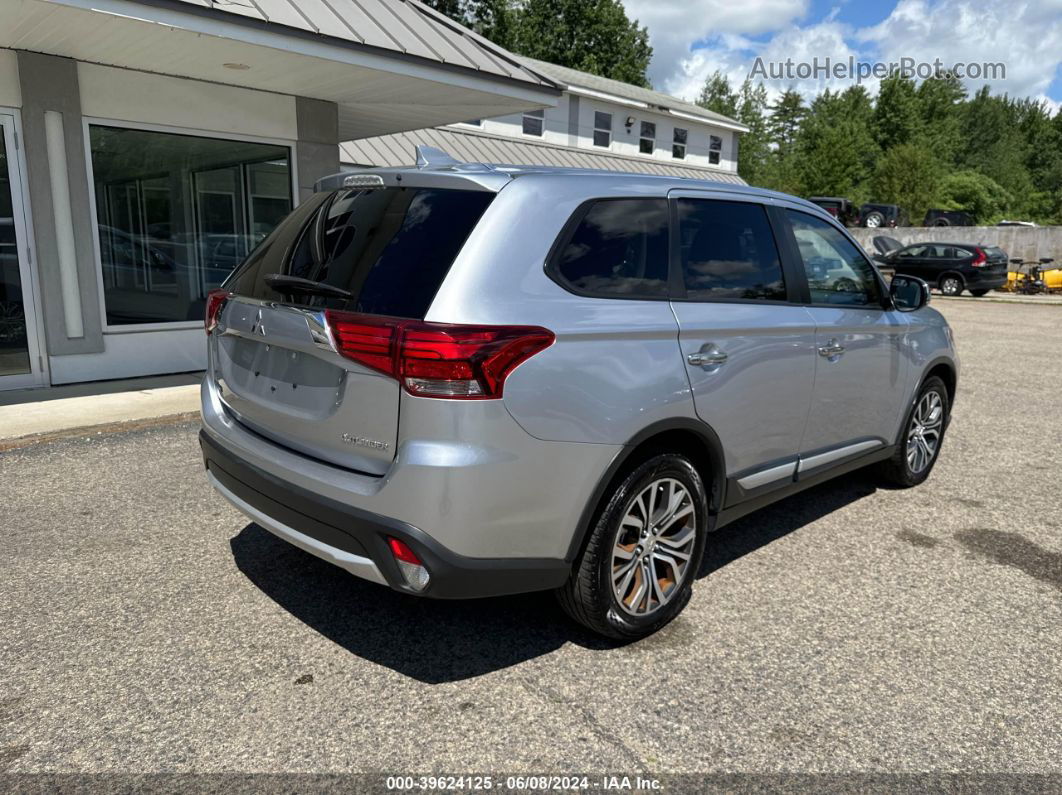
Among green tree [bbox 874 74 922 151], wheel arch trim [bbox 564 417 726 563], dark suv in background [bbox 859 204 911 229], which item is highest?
green tree [bbox 874 74 922 151]

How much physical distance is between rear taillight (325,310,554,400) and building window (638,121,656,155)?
2904 centimetres

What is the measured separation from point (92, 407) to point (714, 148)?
30.6 m

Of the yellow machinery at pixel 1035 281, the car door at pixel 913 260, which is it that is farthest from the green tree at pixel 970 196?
the car door at pixel 913 260

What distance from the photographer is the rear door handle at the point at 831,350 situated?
4.11 m

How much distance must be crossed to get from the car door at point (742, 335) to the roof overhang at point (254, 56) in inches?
197

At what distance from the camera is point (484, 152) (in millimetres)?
20594

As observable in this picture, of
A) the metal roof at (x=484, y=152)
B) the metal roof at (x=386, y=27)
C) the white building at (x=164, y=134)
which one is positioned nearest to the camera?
the metal roof at (x=386, y=27)

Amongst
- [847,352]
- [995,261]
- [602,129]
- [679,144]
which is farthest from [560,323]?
[679,144]

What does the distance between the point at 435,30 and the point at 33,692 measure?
7969 millimetres

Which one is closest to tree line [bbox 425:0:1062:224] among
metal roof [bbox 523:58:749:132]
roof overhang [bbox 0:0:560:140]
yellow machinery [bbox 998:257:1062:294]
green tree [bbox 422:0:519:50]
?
green tree [bbox 422:0:519:50]

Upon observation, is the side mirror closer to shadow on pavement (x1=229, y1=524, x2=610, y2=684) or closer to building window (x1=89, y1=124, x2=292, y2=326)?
shadow on pavement (x1=229, y1=524, x2=610, y2=684)

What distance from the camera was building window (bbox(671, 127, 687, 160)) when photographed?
104ft

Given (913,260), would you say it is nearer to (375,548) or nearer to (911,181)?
(911,181)

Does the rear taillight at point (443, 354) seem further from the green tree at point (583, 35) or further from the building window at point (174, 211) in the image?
the green tree at point (583, 35)
